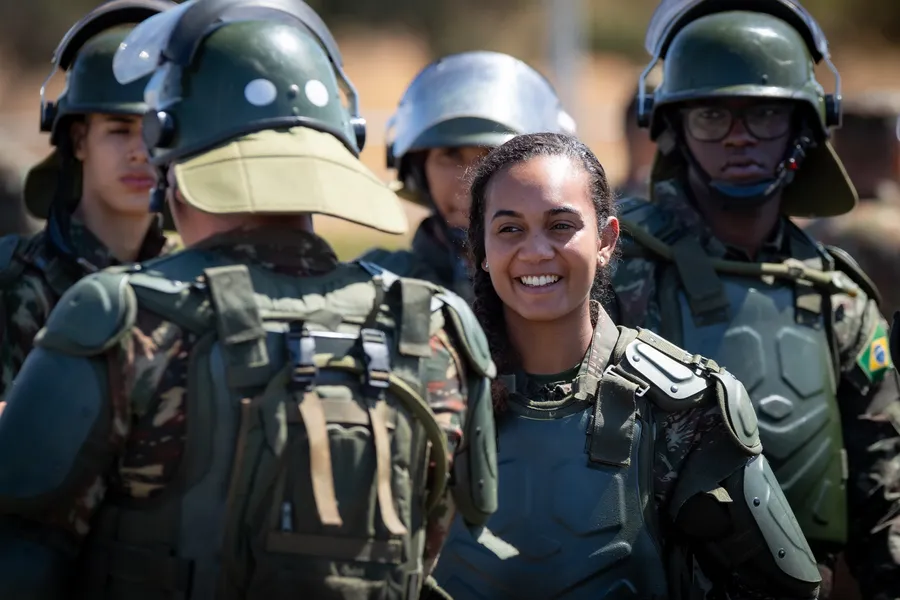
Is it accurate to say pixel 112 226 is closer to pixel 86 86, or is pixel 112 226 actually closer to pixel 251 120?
pixel 86 86

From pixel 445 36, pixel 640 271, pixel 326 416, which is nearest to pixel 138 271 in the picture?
pixel 326 416

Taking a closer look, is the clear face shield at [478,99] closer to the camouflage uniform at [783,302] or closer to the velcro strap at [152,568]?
the camouflage uniform at [783,302]

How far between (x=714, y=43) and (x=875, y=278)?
2.52 meters

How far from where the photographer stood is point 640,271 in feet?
16.7

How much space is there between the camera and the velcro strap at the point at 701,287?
5047 mm

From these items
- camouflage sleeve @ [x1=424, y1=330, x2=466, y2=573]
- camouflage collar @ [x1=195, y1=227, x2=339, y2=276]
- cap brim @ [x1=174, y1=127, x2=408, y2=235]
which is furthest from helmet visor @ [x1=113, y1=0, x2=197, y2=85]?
camouflage sleeve @ [x1=424, y1=330, x2=466, y2=573]

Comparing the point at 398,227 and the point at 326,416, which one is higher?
the point at 398,227

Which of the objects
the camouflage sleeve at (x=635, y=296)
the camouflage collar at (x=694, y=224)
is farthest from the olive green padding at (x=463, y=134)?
the camouflage sleeve at (x=635, y=296)

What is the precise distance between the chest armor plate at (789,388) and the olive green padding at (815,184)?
2.09 feet

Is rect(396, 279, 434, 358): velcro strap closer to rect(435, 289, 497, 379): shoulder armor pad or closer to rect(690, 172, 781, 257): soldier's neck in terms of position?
rect(435, 289, 497, 379): shoulder armor pad

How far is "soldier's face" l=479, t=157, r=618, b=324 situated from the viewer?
3.79m

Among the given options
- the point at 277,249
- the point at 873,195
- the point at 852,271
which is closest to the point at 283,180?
the point at 277,249

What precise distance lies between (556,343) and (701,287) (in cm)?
127

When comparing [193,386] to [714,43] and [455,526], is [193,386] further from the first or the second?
[714,43]
